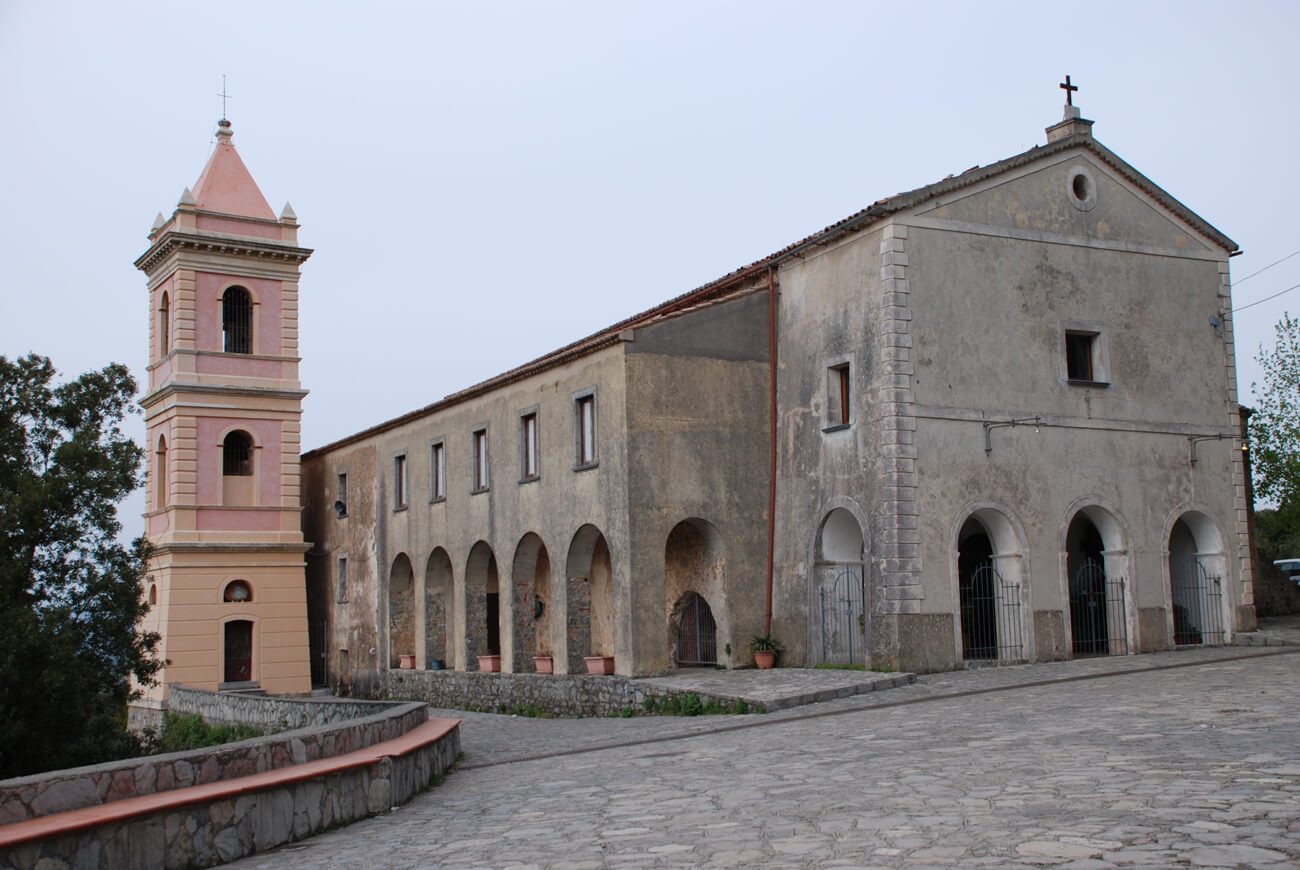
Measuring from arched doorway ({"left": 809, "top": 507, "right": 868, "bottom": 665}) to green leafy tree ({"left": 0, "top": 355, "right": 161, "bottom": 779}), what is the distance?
37.9 feet

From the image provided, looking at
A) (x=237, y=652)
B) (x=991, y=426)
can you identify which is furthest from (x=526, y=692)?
(x=237, y=652)

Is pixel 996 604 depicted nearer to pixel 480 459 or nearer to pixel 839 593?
pixel 839 593

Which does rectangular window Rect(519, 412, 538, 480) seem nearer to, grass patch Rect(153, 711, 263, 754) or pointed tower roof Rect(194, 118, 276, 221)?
grass patch Rect(153, 711, 263, 754)

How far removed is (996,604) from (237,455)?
2278 cm

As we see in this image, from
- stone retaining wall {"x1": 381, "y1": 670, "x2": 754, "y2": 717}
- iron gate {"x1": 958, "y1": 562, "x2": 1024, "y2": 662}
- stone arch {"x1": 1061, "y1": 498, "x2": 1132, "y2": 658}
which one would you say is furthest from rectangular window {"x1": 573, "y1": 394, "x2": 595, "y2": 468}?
stone arch {"x1": 1061, "y1": 498, "x2": 1132, "y2": 658}

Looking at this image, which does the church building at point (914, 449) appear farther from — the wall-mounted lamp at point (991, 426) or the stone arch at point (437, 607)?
the stone arch at point (437, 607)

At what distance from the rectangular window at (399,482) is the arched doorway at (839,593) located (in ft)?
44.0

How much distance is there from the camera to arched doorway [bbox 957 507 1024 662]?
19.8 meters

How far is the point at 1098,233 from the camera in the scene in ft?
71.1

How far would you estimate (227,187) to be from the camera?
115ft

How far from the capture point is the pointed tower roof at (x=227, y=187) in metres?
34.7

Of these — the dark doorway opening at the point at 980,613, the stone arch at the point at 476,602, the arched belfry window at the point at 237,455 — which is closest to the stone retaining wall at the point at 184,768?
the dark doorway opening at the point at 980,613

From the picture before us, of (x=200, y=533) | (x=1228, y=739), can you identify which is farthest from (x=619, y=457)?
(x=200, y=533)

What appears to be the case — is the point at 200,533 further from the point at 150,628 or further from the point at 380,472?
the point at 380,472
